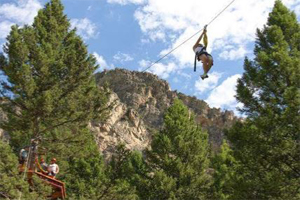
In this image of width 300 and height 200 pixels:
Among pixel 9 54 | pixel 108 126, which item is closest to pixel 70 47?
pixel 9 54

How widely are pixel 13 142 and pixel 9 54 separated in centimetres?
496

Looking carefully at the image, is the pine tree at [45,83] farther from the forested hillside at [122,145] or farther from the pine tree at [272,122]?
the pine tree at [272,122]

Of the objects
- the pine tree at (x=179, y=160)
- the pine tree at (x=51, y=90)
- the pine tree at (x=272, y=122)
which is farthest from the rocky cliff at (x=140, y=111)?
the pine tree at (x=272, y=122)

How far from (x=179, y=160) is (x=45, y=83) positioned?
26.6 ft

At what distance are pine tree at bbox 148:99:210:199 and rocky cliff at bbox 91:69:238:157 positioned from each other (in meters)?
44.2

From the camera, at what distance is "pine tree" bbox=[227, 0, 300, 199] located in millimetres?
11055

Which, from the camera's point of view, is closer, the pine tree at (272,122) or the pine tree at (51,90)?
the pine tree at (272,122)

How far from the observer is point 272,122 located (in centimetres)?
1166

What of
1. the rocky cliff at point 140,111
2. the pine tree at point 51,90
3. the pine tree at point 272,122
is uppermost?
the rocky cliff at point 140,111

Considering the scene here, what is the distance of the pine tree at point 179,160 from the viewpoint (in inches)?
717

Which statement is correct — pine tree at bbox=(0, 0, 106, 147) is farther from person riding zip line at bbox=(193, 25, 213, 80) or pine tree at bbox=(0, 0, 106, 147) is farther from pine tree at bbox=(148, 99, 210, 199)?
person riding zip line at bbox=(193, 25, 213, 80)

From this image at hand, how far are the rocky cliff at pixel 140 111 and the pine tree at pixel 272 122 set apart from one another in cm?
5225

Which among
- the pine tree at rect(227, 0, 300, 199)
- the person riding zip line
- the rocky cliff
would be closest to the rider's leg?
the person riding zip line

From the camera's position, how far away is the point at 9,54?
1486cm
